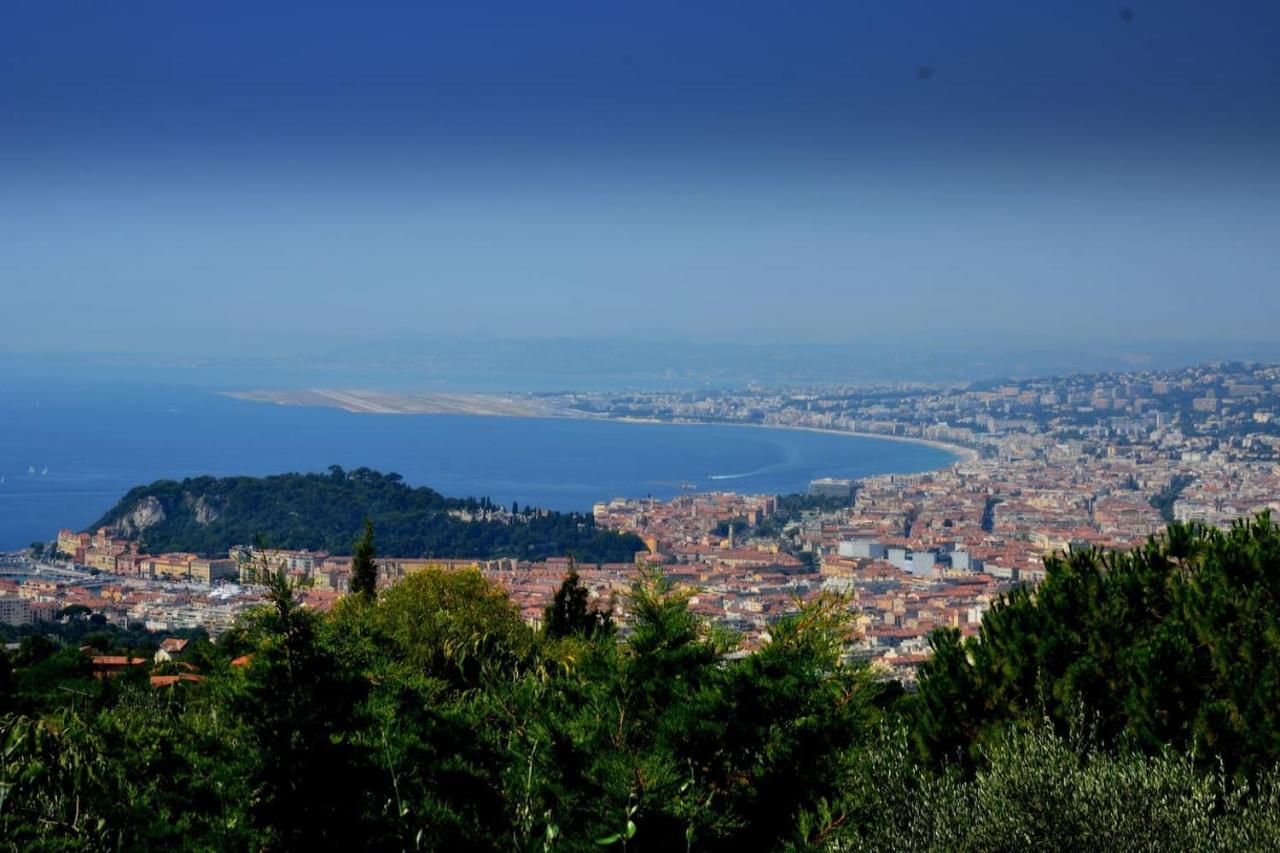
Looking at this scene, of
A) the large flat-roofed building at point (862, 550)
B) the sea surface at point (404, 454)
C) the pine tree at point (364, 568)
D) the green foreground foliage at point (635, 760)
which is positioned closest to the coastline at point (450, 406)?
the sea surface at point (404, 454)

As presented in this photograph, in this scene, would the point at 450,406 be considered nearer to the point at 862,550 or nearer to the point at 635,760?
the point at 862,550

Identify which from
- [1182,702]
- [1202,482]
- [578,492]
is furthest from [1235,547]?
[578,492]

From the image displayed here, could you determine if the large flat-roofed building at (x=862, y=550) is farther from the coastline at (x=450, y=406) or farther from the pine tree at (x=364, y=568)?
the coastline at (x=450, y=406)

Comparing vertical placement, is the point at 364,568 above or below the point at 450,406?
above

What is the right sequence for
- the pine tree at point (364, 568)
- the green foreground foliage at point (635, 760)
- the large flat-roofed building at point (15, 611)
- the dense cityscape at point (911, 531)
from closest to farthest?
the green foreground foliage at point (635, 760), the pine tree at point (364, 568), the dense cityscape at point (911, 531), the large flat-roofed building at point (15, 611)

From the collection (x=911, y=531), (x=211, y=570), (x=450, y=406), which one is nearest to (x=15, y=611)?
(x=211, y=570)

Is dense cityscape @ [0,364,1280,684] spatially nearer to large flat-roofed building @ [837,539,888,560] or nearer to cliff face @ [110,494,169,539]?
large flat-roofed building @ [837,539,888,560]

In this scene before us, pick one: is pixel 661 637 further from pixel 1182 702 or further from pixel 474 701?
pixel 1182 702
